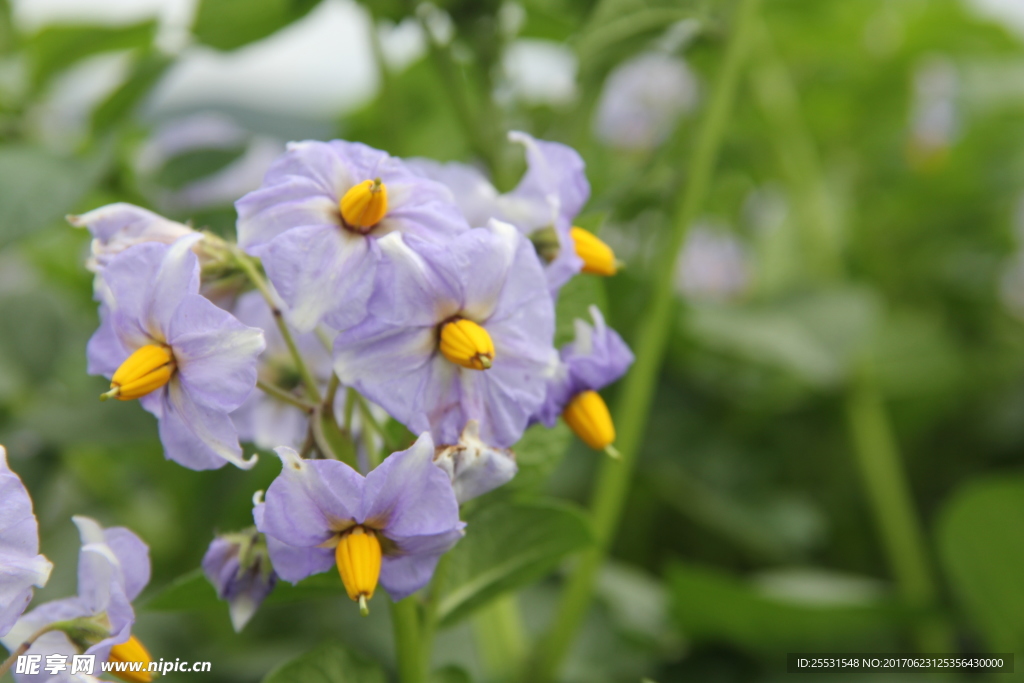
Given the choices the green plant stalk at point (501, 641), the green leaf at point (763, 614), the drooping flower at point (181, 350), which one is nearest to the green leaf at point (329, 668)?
the drooping flower at point (181, 350)

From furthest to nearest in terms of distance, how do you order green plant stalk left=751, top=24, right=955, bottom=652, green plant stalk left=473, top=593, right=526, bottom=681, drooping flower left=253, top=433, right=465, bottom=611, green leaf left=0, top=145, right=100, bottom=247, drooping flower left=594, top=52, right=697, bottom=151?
1. drooping flower left=594, top=52, right=697, bottom=151
2. green plant stalk left=751, top=24, right=955, bottom=652
3. green plant stalk left=473, top=593, right=526, bottom=681
4. green leaf left=0, top=145, right=100, bottom=247
5. drooping flower left=253, top=433, right=465, bottom=611

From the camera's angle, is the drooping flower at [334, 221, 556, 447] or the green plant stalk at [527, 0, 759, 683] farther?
the green plant stalk at [527, 0, 759, 683]

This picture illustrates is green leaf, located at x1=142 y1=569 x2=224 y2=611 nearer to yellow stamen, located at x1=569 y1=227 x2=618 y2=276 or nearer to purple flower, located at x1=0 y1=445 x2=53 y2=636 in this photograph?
purple flower, located at x1=0 y1=445 x2=53 y2=636

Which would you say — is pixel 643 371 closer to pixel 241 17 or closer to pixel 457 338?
pixel 457 338

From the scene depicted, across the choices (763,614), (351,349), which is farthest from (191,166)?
(763,614)

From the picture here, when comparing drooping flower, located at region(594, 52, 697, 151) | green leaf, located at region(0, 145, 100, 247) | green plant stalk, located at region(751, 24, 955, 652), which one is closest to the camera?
green leaf, located at region(0, 145, 100, 247)

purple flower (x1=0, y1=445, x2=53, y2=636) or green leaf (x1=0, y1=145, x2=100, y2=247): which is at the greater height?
green leaf (x1=0, y1=145, x2=100, y2=247)

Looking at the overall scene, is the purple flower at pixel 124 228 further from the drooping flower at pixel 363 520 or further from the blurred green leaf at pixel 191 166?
the blurred green leaf at pixel 191 166

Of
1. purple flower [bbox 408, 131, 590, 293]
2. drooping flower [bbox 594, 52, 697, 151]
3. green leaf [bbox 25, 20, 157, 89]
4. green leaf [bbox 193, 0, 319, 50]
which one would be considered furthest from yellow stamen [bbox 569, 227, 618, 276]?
drooping flower [bbox 594, 52, 697, 151]
